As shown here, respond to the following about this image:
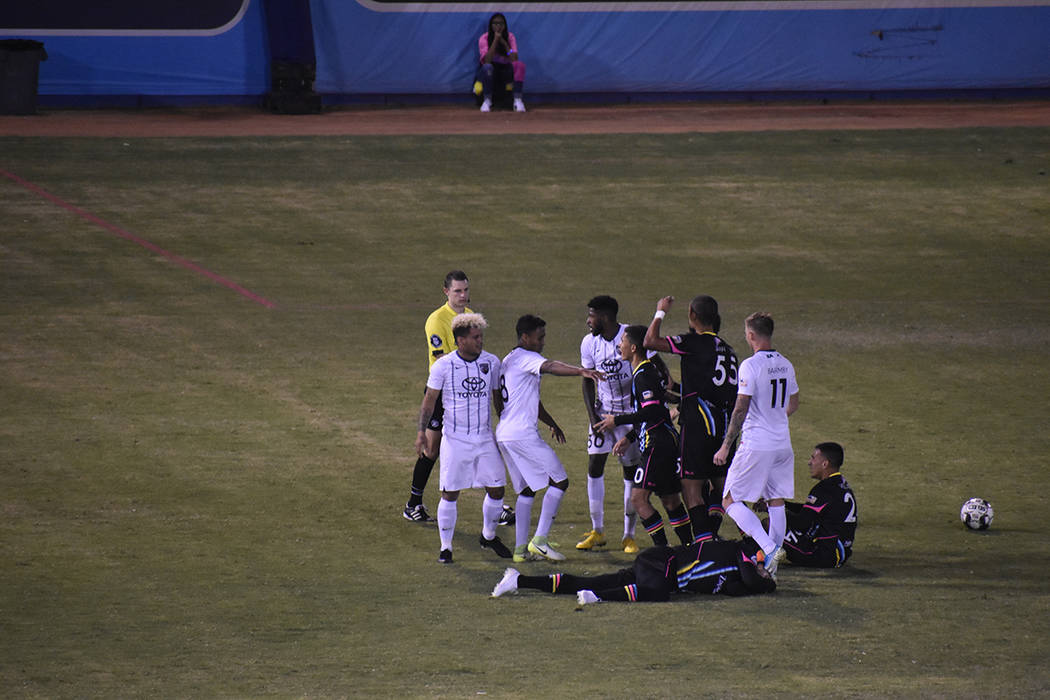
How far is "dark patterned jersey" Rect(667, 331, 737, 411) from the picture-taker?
10.8 metres

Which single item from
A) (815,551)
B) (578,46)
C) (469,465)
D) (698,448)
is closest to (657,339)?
(698,448)

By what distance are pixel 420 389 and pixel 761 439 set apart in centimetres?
679

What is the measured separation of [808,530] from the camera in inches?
420

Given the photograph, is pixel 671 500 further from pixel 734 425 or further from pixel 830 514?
pixel 830 514

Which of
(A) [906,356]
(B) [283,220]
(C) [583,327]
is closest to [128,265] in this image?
(B) [283,220]

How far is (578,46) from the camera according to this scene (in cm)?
3130

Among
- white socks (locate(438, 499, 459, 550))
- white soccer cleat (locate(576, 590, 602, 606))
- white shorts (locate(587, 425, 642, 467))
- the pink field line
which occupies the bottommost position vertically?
white soccer cleat (locate(576, 590, 602, 606))

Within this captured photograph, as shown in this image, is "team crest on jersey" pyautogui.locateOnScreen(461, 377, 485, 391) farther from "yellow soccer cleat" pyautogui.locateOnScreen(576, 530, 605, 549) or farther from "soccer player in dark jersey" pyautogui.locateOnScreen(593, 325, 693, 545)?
"yellow soccer cleat" pyautogui.locateOnScreen(576, 530, 605, 549)

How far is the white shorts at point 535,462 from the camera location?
10812 mm

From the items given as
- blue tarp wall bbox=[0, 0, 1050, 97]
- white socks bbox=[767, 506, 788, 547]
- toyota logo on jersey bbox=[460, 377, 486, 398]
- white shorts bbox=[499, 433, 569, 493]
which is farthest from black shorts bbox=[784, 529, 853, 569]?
blue tarp wall bbox=[0, 0, 1050, 97]

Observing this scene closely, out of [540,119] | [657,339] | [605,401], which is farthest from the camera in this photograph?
[540,119]

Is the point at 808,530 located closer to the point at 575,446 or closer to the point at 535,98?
the point at 575,446

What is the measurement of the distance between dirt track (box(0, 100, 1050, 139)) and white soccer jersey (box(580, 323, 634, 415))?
1854cm

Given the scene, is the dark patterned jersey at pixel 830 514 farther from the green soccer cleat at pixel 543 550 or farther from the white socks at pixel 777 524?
the green soccer cleat at pixel 543 550
